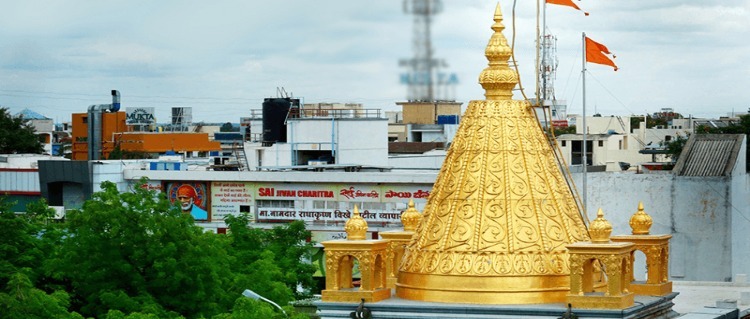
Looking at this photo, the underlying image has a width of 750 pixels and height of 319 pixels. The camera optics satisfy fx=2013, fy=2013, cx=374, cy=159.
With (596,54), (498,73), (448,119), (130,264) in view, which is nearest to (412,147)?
(448,119)

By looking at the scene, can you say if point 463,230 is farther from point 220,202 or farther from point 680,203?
point 220,202

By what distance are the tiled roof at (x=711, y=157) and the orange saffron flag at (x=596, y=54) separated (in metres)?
21.9

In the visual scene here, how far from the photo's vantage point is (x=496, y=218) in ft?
86.7

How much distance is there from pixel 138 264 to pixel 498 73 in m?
11.2

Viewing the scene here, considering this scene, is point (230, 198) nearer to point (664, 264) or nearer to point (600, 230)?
point (664, 264)

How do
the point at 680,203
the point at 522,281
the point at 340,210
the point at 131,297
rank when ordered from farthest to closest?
the point at 340,210
the point at 680,203
the point at 131,297
the point at 522,281

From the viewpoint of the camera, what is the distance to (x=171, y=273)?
35875 millimetres

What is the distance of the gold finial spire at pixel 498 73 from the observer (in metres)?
27.2

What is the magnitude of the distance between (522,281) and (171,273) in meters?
11.3

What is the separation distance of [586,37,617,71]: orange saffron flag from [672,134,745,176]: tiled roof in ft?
72.0

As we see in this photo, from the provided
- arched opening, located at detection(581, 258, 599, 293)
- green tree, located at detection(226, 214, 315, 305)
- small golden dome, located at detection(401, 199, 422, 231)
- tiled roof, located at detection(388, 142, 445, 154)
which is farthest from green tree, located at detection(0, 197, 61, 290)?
tiled roof, located at detection(388, 142, 445, 154)

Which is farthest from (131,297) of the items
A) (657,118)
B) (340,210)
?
(657,118)

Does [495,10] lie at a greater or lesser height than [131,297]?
greater

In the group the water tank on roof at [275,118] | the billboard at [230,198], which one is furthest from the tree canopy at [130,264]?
the water tank on roof at [275,118]
